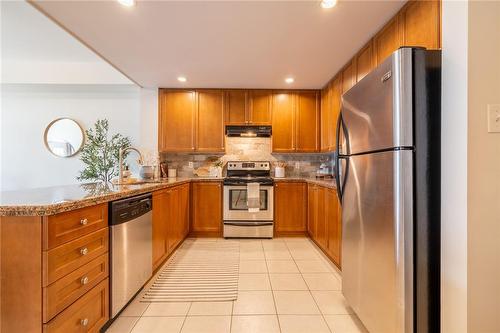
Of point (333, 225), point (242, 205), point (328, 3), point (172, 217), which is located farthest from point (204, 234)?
point (328, 3)

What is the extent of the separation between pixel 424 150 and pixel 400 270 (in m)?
0.60

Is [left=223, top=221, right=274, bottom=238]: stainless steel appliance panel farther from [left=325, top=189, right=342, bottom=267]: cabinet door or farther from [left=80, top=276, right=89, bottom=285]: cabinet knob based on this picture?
[left=80, top=276, right=89, bottom=285]: cabinet knob

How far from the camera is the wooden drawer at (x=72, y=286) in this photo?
1.13m

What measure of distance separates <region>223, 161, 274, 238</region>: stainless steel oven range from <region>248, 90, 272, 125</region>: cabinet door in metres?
1.00

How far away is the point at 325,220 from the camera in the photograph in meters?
2.97

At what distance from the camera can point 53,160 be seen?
14.3 feet

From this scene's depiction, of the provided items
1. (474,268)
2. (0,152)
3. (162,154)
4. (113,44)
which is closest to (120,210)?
(113,44)

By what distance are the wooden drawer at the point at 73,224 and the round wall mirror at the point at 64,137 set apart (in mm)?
3562

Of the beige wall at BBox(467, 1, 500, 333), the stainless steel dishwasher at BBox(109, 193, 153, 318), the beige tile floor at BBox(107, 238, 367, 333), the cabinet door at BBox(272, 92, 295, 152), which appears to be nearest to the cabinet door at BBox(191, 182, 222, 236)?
the cabinet door at BBox(272, 92, 295, 152)

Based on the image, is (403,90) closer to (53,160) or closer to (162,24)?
(162,24)

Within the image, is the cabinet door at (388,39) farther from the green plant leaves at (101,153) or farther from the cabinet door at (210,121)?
the green plant leaves at (101,153)

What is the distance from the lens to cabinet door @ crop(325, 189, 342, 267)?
256 cm

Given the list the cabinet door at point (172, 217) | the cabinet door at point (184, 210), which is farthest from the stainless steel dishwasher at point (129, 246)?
the cabinet door at point (184, 210)

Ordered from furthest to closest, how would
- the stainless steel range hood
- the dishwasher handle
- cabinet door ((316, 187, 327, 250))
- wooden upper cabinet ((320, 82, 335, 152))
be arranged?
1. the stainless steel range hood
2. wooden upper cabinet ((320, 82, 335, 152))
3. cabinet door ((316, 187, 327, 250))
4. the dishwasher handle
